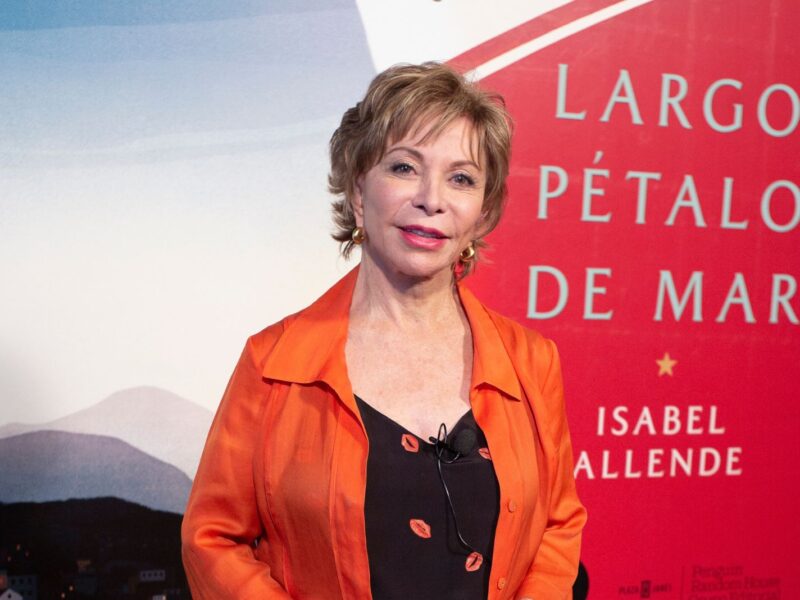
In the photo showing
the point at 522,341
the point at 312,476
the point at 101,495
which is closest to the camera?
the point at 312,476

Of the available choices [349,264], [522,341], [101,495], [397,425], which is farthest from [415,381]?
[101,495]

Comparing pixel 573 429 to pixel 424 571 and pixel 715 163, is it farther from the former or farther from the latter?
pixel 424 571

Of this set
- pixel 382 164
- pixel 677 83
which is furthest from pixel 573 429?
pixel 382 164

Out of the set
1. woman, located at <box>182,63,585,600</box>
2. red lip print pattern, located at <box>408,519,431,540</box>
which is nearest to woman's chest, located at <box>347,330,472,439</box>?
woman, located at <box>182,63,585,600</box>

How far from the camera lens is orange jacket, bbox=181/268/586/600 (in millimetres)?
1275

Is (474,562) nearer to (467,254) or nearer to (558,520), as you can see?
(558,520)

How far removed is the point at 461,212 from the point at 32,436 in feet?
3.99

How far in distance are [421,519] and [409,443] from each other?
0.38 ft

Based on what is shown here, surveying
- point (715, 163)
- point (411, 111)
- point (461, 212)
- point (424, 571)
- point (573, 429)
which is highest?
point (715, 163)

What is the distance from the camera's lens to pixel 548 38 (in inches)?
88.0

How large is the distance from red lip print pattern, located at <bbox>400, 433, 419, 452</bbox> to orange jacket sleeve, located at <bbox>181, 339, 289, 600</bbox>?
229mm

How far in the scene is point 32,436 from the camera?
196 cm

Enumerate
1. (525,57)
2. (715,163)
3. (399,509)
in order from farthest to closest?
(715,163), (525,57), (399,509)

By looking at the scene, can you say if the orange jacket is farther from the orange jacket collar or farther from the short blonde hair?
the short blonde hair
